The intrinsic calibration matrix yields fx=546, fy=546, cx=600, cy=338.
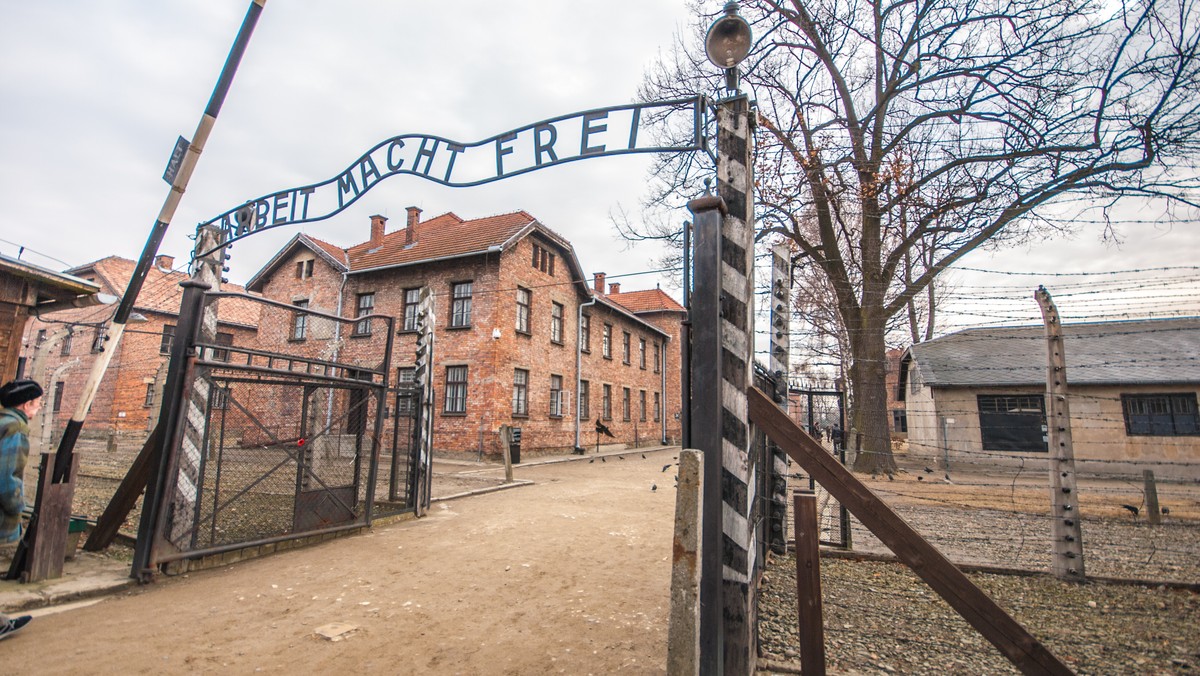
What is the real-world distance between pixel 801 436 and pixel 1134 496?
14.1 metres

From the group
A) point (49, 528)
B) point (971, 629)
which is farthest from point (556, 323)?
point (971, 629)

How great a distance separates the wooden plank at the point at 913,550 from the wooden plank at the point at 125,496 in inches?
214

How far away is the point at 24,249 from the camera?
9789 mm

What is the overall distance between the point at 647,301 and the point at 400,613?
32214 millimetres

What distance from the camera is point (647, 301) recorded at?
1403 inches

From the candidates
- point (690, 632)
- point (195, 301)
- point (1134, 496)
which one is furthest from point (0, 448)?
point (1134, 496)

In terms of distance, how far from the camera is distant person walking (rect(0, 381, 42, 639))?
3816 mm

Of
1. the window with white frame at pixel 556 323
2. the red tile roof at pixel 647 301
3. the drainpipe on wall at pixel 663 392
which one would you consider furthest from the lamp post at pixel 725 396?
the red tile roof at pixel 647 301

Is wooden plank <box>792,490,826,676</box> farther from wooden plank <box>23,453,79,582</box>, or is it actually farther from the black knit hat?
wooden plank <box>23,453,79,582</box>

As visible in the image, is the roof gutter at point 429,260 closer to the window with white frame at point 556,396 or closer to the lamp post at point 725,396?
the window with white frame at point 556,396

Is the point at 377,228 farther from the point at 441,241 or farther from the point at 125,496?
the point at 125,496

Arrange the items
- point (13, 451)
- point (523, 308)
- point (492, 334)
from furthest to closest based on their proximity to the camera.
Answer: point (523, 308) < point (492, 334) < point (13, 451)

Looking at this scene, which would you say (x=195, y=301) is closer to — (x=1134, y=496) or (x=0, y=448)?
(x=0, y=448)

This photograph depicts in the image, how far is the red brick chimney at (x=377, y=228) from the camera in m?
23.7
